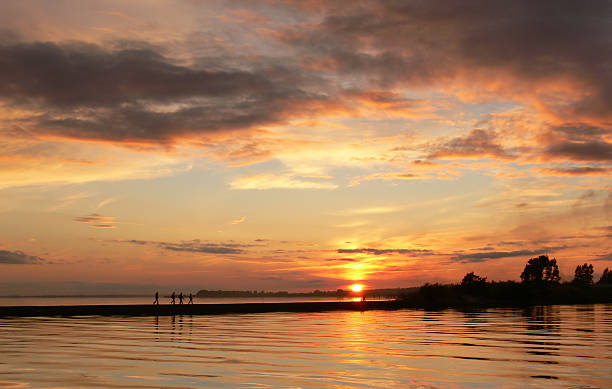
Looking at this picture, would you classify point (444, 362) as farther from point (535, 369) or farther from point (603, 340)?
point (603, 340)

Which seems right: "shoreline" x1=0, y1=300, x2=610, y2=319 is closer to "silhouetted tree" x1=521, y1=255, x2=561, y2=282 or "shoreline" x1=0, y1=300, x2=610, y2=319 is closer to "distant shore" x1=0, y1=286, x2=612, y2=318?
"distant shore" x1=0, y1=286, x2=612, y2=318

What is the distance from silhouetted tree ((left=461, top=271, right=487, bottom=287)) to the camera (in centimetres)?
11912

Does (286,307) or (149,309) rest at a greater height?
(149,309)

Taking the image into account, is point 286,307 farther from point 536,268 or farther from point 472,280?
point 536,268

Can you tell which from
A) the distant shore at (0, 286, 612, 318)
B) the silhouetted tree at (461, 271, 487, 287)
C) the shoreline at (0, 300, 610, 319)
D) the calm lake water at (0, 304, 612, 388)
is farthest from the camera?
the silhouetted tree at (461, 271, 487, 287)

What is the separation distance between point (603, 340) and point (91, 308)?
2156 inches

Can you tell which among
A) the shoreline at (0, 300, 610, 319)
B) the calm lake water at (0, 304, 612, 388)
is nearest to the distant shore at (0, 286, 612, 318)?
the shoreline at (0, 300, 610, 319)

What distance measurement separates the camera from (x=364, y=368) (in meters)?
21.9

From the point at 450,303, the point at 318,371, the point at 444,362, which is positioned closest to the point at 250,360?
the point at 318,371

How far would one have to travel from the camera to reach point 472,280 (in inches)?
4739

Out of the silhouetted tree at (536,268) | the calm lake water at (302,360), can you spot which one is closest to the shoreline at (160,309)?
the calm lake water at (302,360)

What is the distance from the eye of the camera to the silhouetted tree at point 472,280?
391ft

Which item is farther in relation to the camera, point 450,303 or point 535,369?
point 450,303

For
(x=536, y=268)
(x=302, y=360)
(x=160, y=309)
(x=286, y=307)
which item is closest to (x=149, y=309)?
(x=160, y=309)
